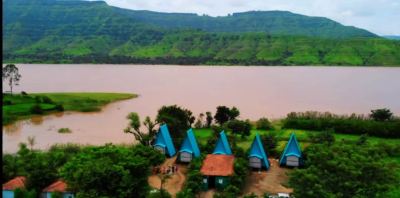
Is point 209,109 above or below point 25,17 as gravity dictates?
below

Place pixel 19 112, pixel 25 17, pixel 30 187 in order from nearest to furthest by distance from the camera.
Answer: pixel 30 187 < pixel 19 112 < pixel 25 17

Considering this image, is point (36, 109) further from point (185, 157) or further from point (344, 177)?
point (344, 177)

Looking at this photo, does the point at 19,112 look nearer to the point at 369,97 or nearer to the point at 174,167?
the point at 174,167

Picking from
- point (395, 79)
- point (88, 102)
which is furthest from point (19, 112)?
point (395, 79)

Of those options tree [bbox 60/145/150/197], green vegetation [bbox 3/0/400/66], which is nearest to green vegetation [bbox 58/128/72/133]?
tree [bbox 60/145/150/197]

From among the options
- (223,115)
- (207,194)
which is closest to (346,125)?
(223,115)

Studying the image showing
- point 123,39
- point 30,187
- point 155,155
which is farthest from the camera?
point 123,39
